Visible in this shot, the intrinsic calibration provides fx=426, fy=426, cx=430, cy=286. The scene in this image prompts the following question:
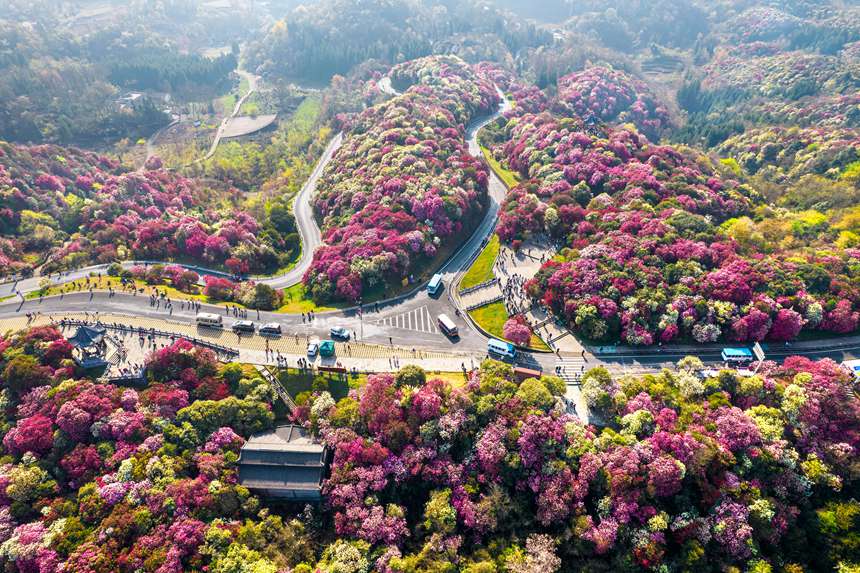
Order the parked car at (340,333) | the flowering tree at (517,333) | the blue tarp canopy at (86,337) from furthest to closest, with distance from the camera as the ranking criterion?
the parked car at (340,333) < the flowering tree at (517,333) < the blue tarp canopy at (86,337)

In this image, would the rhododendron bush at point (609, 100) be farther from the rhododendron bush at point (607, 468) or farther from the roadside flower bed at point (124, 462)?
the roadside flower bed at point (124, 462)

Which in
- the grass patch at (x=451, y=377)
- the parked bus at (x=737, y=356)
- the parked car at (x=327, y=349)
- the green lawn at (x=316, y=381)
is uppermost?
the parked bus at (x=737, y=356)

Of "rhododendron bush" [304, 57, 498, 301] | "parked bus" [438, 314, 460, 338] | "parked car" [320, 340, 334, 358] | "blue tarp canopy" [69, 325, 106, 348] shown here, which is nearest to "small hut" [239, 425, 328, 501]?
"parked car" [320, 340, 334, 358]

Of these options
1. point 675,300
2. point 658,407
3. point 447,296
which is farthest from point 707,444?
point 447,296

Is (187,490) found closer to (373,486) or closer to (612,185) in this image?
(373,486)

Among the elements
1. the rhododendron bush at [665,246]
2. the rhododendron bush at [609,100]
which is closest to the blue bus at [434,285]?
the rhododendron bush at [665,246]
